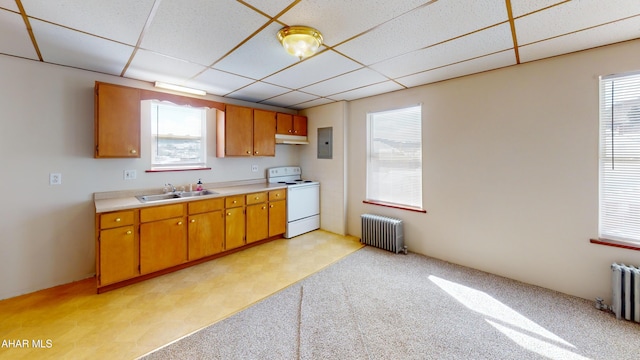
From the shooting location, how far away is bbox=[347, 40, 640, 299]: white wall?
235 cm

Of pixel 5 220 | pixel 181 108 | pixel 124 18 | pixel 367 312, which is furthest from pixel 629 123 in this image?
pixel 5 220

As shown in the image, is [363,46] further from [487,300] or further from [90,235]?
[90,235]

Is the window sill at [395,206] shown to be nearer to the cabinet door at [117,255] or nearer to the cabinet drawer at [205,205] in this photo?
the cabinet drawer at [205,205]

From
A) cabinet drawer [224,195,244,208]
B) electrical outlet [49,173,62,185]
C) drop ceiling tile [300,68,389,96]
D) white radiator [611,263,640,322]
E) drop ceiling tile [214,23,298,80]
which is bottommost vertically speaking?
white radiator [611,263,640,322]

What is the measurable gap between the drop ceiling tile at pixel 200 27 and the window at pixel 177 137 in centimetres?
136

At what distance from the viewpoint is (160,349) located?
1823mm

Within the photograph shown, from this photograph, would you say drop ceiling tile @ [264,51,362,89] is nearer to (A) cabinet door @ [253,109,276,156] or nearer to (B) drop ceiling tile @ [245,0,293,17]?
(B) drop ceiling tile @ [245,0,293,17]

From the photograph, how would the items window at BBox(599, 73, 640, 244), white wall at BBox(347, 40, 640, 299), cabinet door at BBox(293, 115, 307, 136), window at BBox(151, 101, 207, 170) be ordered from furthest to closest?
cabinet door at BBox(293, 115, 307, 136)
window at BBox(151, 101, 207, 170)
white wall at BBox(347, 40, 640, 299)
window at BBox(599, 73, 640, 244)

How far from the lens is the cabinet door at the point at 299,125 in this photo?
15.6 feet

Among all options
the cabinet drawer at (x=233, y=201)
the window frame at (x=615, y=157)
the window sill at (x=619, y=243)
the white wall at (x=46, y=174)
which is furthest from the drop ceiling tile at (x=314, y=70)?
the window sill at (x=619, y=243)

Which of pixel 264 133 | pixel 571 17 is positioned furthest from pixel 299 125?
pixel 571 17

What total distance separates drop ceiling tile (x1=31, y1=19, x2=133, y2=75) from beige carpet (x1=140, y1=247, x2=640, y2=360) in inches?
102

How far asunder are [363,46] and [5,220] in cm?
389

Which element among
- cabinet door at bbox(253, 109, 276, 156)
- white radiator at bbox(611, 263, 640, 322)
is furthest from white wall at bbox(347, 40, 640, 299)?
cabinet door at bbox(253, 109, 276, 156)
